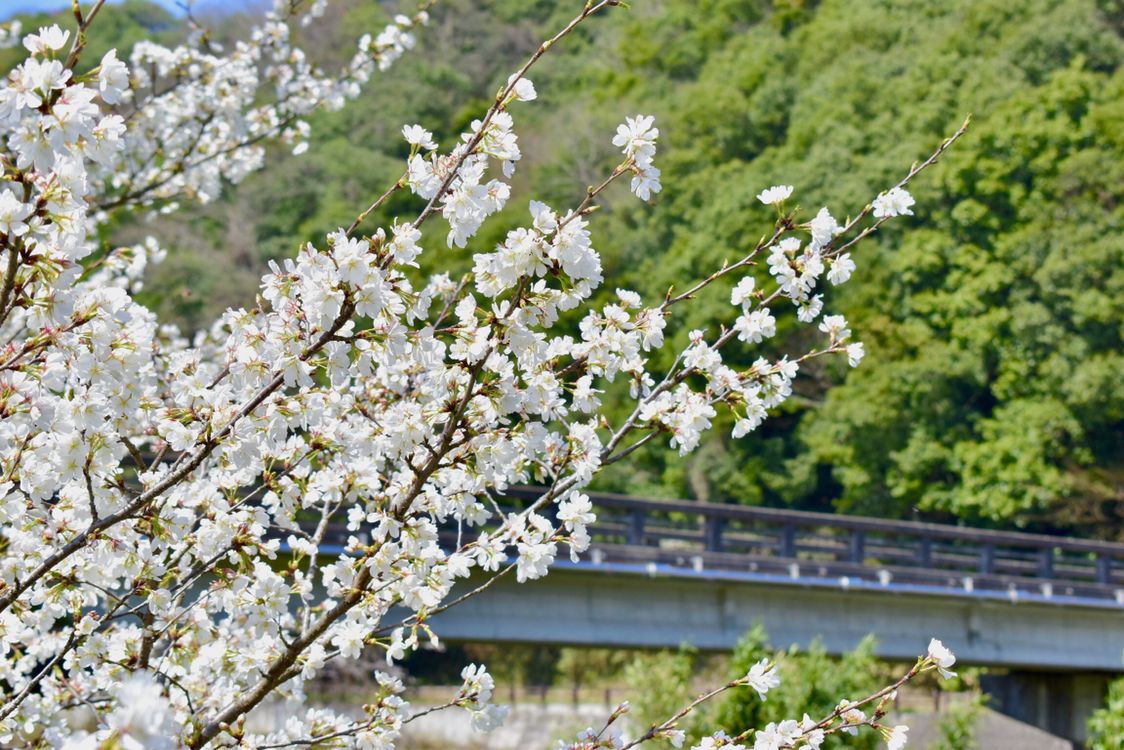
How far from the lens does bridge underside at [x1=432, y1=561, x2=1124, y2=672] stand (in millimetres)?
13430

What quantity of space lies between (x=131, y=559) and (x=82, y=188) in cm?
124

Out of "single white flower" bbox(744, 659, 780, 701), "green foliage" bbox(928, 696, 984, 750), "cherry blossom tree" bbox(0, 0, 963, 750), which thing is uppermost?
"green foliage" bbox(928, 696, 984, 750)

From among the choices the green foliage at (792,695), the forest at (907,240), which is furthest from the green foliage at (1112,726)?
the forest at (907,240)

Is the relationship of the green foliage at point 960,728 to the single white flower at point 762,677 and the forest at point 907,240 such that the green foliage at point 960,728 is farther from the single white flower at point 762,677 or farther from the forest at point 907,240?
the single white flower at point 762,677

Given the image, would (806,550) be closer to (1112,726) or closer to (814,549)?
(814,549)

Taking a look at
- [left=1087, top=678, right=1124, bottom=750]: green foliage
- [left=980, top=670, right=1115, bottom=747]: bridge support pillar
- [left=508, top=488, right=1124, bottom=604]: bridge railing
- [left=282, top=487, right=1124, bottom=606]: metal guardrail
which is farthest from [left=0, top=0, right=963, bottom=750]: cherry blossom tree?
[left=980, top=670, right=1115, bottom=747]: bridge support pillar

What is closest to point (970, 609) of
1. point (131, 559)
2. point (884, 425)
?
point (884, 425)

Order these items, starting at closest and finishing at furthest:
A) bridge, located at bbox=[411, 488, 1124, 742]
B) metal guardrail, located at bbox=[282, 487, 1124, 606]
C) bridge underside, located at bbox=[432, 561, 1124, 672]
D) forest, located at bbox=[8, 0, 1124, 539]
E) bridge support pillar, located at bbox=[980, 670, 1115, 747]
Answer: bridge underside, located at bbox=[432, 561, 1124, 672], bridge, located at bbox=[411, 488, 1124, 742], metal guardrail, located at bbox=[282, 487, 1124, 606], bridge support pillar, located at bbox=[980, 670, 1115, 747], forest, located at bbox=[8, 0, 1124, 539]

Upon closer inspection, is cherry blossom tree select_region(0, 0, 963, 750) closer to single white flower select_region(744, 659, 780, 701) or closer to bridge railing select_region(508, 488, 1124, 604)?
single white flower select_region(744, 659, 780, 701)

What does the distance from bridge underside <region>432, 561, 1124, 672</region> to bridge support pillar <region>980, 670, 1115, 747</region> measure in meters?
0.69

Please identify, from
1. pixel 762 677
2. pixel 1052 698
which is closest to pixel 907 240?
pixel 1052 698

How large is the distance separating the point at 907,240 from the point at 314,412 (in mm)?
24909

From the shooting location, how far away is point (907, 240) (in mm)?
26016

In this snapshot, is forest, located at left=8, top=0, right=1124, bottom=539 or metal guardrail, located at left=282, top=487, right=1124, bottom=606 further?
forest, located at left=8, top=0, right=1124, bottom=539
